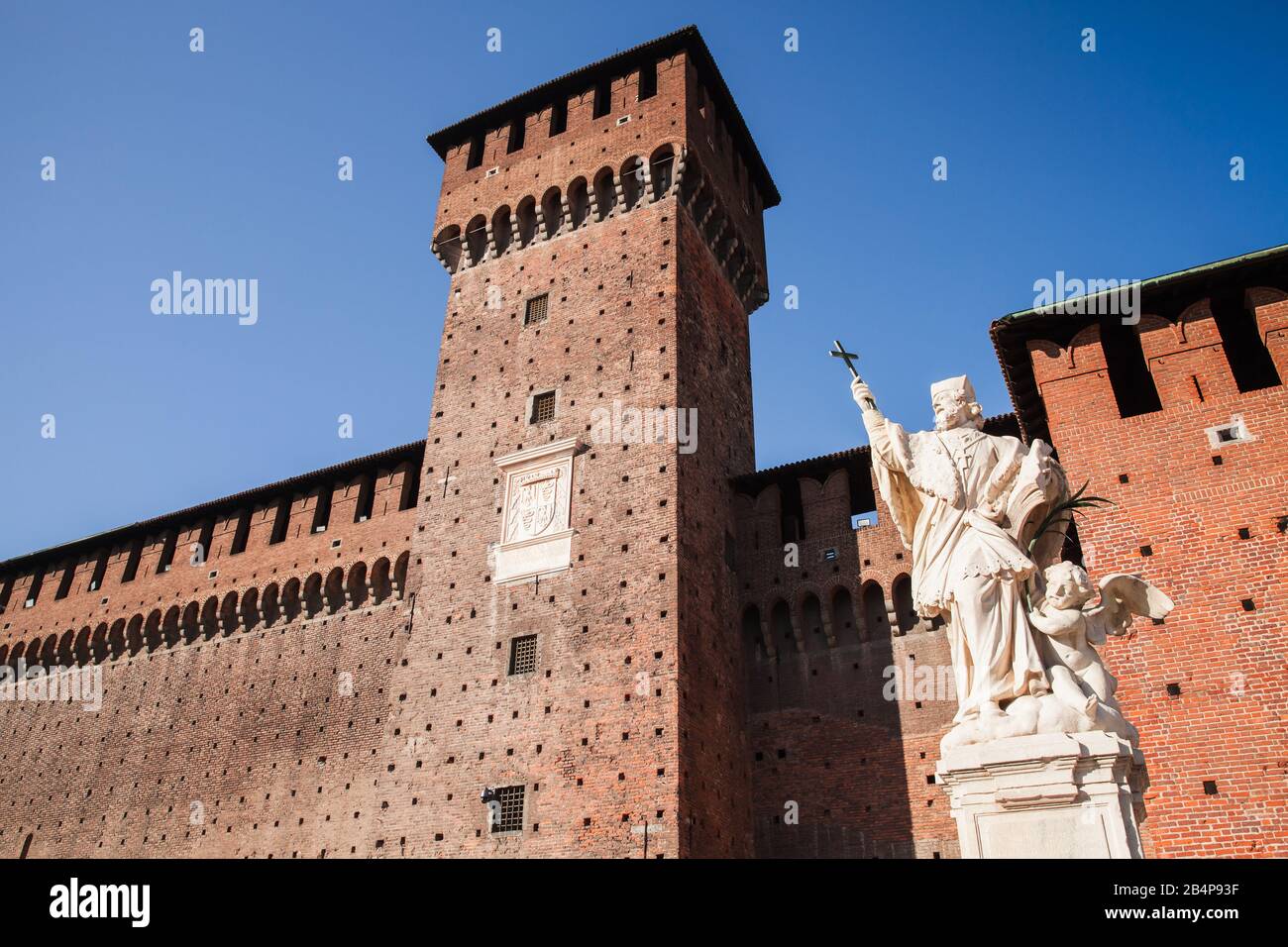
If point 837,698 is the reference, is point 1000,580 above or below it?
below

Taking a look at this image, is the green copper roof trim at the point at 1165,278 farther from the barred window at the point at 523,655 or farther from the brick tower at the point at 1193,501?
the barred window at the point at 523,655

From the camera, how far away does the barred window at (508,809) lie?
13477mm

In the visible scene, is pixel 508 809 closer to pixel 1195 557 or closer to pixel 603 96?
pixel 1195 557

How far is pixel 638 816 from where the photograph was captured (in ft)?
41.4

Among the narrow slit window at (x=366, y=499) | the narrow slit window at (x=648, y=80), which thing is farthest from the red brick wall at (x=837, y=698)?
the narrow slit window at (x=648, y=80)

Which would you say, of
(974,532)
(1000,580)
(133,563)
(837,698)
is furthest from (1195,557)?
(133,563)

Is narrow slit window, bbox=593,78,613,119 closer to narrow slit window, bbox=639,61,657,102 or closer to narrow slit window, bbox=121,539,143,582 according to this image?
narrow slit window, bbox=639,61,657,102

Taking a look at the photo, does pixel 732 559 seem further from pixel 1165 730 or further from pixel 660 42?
pixel 660 42

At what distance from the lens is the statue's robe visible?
158 inches

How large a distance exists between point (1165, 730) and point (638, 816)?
6231mm

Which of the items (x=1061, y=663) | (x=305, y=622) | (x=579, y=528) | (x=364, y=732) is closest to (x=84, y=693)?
(x=305, y=622)

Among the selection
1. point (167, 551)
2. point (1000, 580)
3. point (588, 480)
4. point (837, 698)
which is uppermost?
point (167, 551)

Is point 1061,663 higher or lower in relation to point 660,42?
lower

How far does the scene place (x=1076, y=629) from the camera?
4023 mm
